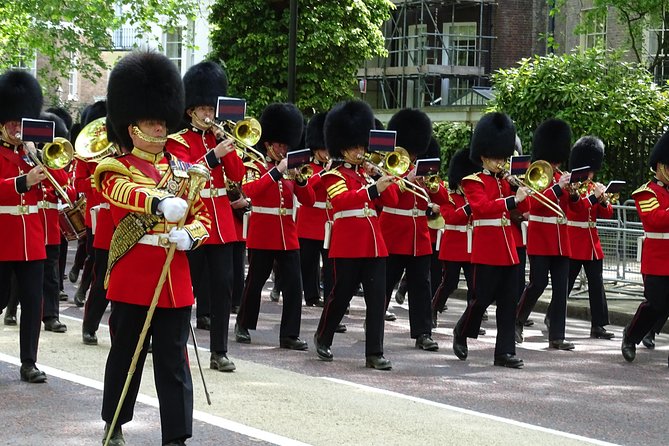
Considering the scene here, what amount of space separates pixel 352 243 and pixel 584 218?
9.85 ft

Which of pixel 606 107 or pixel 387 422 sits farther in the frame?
pixel 606 107

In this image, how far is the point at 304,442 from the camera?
635 centimetres

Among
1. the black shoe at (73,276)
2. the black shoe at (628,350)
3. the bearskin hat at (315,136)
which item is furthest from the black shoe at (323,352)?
the black shoe at (73,276)

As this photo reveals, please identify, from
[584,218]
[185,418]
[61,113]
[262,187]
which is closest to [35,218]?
[262,187]

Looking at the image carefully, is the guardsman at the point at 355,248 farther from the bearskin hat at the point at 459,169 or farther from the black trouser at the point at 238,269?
the bearskin hat at the point at 459,169

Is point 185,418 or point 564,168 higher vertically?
point 564,168

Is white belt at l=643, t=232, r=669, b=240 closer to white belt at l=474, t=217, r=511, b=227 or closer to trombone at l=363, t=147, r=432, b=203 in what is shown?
white belt at l=474, t=217, r=511, b=227

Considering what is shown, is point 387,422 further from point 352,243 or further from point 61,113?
point 61,113

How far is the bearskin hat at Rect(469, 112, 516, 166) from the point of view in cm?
957

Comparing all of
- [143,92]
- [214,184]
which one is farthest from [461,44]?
[143,92]

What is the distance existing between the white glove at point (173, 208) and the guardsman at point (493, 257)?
3.88 m

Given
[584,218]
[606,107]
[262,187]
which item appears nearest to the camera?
[262,187]

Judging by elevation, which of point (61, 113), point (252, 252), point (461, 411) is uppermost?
point (61, 113)

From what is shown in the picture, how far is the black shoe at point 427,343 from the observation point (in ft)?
32.7
